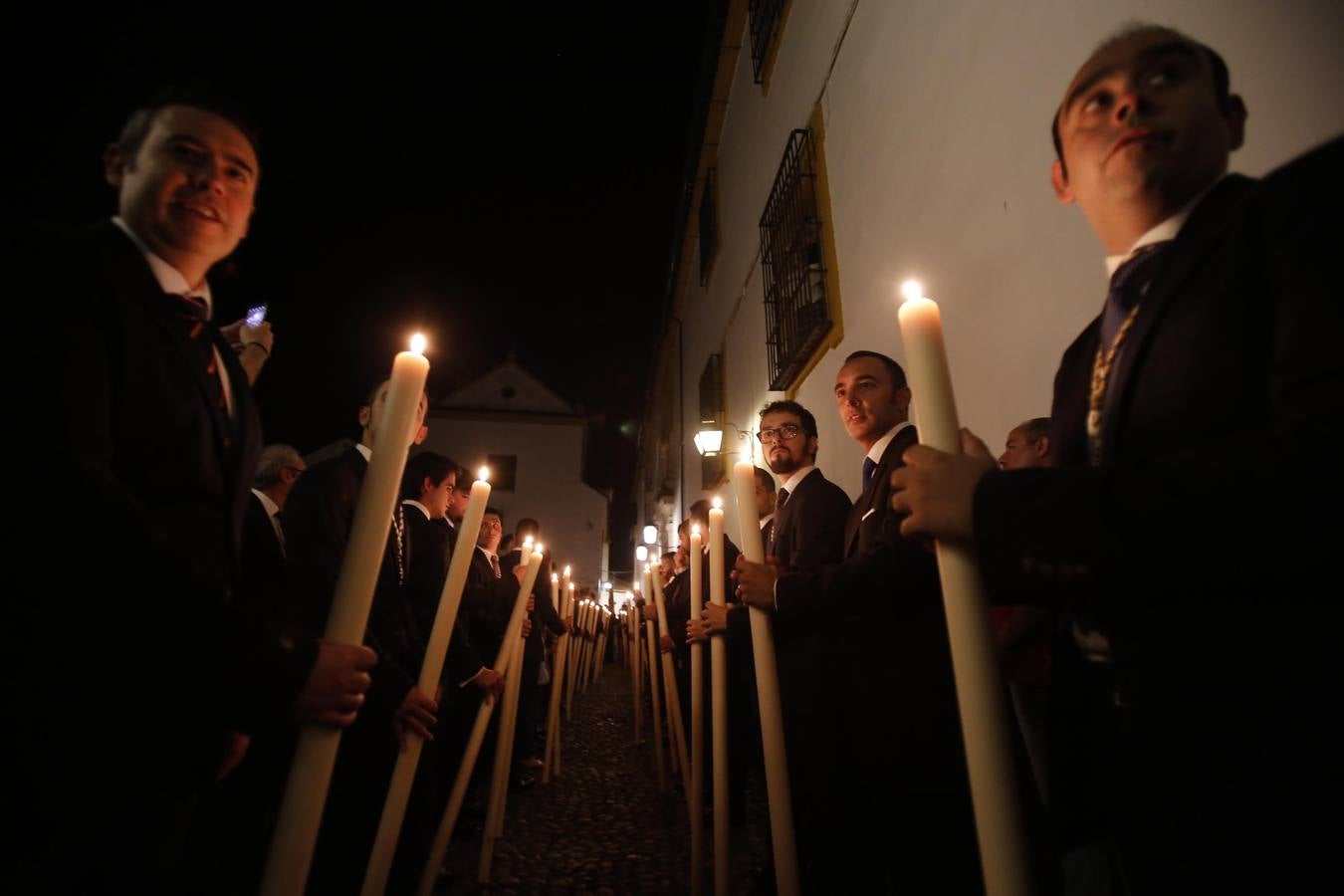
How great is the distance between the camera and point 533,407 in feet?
83.5

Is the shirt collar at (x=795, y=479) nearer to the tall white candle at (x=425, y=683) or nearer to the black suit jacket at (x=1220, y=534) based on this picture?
the tall white candle at (x=425, y=683)

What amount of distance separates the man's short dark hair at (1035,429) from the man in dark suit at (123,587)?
6.54 ft

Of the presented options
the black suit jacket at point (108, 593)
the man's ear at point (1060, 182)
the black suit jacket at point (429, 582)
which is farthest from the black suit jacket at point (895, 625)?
the black suit jacket at point (429, 582)

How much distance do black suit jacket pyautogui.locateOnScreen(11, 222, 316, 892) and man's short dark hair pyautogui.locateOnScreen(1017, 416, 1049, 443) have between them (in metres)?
2.06

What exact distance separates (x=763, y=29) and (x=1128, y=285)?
251 inches

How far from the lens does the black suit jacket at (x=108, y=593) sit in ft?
2.47

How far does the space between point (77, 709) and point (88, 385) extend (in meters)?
0.44

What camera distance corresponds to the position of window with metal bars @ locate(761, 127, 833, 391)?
4570 millimetres

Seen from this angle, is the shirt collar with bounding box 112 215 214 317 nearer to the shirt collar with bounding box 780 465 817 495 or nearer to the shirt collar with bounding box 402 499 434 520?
the shirt collar with bounding box 402 499 434 520

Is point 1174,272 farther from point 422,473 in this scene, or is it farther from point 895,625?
point 422,473

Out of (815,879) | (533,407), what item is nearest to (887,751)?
(815,879)

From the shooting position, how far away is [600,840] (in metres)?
3.15

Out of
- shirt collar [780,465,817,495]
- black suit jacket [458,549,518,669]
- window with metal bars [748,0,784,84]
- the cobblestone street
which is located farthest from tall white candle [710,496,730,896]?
window with metal bars [748,0,784,84]

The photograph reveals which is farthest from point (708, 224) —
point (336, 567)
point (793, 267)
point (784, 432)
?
point (336, 567)
